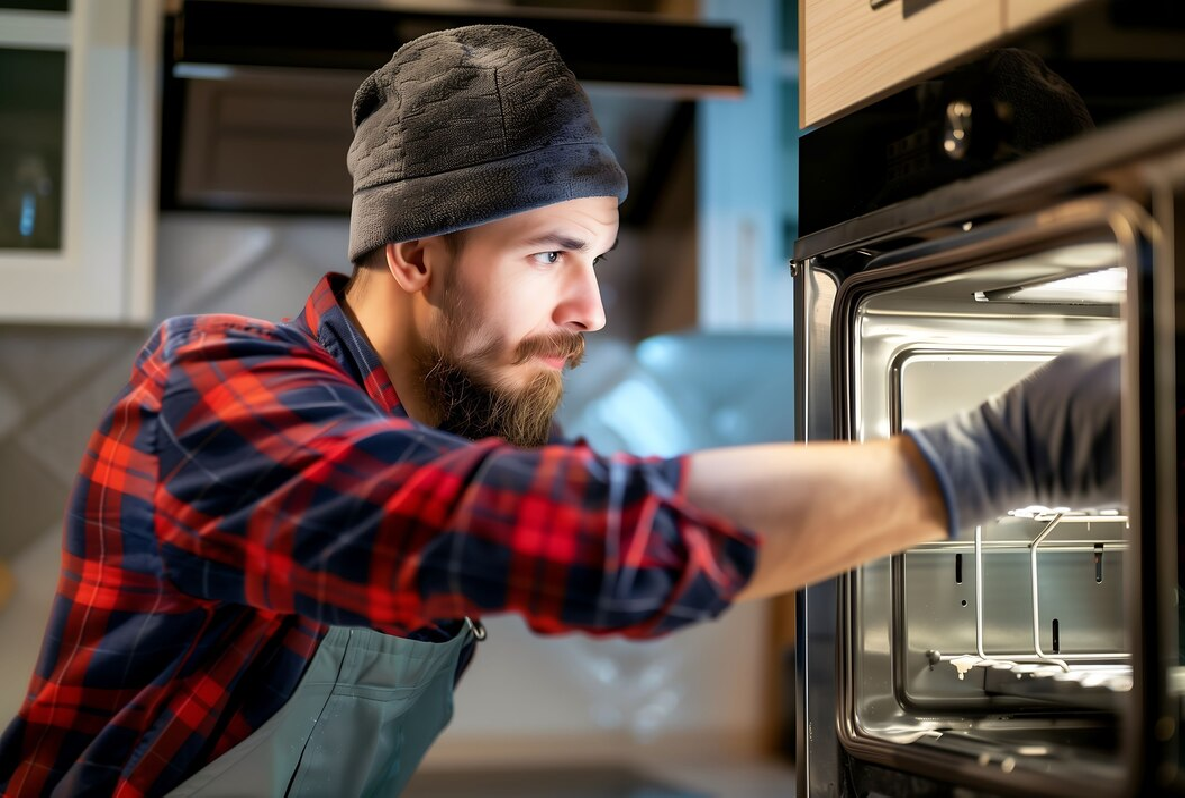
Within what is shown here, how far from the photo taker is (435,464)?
0.58m

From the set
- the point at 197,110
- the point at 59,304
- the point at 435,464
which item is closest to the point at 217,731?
the point at 435,464

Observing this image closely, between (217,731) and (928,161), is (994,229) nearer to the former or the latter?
(928,161)

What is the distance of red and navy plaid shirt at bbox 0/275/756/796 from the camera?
547mm

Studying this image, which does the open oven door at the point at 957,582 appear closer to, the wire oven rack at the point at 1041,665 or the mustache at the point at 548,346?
the wire oven rack at the point at 1041,665

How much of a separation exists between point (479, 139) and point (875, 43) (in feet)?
1.09

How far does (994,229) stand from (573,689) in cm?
153

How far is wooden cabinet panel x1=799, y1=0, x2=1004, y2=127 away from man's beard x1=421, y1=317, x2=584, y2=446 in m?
0.32

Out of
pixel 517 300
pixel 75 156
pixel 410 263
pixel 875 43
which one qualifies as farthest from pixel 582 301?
pixel 75 156

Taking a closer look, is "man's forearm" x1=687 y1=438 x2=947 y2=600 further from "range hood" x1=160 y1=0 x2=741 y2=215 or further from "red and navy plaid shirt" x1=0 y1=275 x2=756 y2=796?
"range hood" x1=160 y1=0 x2=741 y2=215

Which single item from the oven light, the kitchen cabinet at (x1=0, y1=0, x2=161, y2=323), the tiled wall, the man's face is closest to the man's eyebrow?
the man's face

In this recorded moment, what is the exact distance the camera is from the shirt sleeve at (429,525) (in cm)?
54

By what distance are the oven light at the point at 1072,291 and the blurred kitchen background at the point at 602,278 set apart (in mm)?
733

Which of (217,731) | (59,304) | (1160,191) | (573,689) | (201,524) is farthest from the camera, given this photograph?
(573,689)

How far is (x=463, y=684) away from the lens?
1952mm
